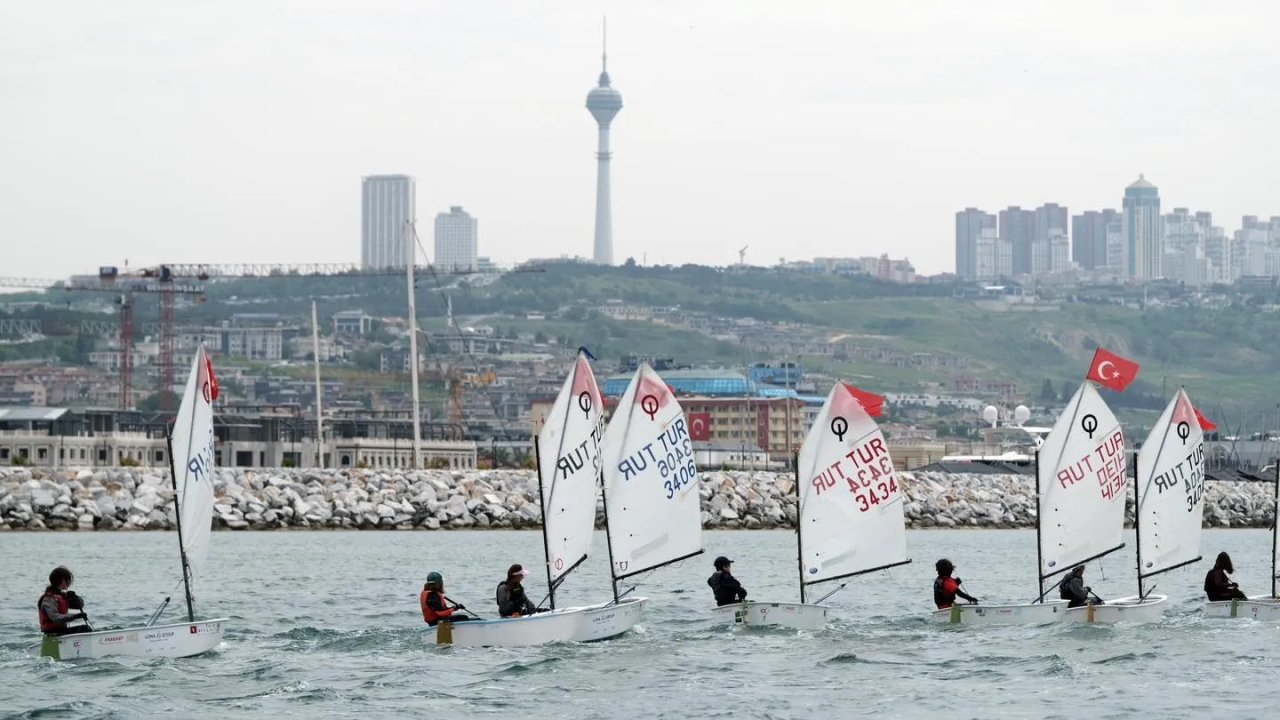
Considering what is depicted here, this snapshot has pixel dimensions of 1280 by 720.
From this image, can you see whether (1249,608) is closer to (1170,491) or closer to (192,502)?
(1170,491)

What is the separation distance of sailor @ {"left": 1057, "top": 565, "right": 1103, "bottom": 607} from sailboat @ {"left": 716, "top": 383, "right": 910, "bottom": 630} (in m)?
2.76

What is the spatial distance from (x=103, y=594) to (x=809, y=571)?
54.4 feet

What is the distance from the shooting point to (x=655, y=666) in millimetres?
34938

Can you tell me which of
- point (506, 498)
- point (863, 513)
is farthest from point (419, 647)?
point (506, 498)

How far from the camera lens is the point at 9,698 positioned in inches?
1232

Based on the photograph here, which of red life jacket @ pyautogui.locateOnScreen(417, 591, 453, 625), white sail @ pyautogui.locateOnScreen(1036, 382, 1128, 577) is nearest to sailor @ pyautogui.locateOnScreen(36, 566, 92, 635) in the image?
red life jacket @ pyautogui.locateOnScreen(417, 591, 453, 625)

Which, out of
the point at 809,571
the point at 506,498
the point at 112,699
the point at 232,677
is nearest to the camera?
the point at 112,699

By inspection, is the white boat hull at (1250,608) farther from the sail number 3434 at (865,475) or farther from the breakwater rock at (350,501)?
the breakwater rock at (350,501)

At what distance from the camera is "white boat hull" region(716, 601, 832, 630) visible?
125 feet

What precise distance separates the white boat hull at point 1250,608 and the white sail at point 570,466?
37.5 feet

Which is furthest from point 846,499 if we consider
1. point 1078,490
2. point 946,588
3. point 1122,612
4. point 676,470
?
point 1122,612

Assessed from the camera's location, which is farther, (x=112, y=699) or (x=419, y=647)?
(x=419, y=647)

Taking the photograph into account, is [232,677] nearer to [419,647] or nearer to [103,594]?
[419,647]

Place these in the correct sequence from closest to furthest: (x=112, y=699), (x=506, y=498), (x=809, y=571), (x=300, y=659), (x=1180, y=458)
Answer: (x=112, y=699), (x=300, y=659), (x=809, y=571), (x=1180, y=458), (x=506, y=498)
